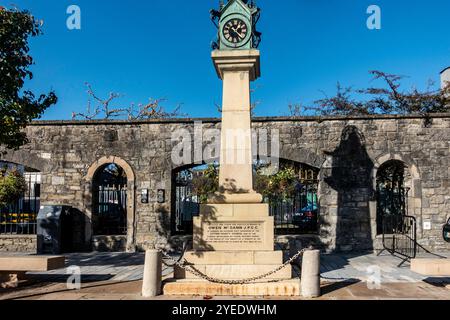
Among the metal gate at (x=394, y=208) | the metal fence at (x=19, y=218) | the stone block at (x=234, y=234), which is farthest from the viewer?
the metal fence at (x=19, y=218)

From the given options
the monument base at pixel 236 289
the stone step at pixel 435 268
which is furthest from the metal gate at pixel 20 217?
the stone step at pixel 435 268

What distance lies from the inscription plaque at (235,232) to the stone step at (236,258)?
0.20 metres

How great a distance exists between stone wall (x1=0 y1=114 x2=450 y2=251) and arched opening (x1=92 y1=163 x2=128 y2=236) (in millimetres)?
309

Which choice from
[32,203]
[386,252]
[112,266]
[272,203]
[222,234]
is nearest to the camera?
[222,234]

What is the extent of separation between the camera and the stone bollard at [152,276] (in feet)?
20.3

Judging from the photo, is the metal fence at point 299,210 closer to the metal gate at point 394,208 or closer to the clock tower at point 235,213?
the metal gate at point 394,208

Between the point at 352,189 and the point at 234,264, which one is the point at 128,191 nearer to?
the point at 234,264

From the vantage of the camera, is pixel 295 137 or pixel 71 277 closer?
pixel 71 277

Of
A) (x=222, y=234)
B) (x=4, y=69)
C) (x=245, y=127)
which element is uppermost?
(x=4, y=69)

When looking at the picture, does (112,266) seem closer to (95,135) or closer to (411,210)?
(95,135)

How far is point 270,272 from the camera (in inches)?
242

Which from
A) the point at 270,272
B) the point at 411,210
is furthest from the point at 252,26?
the point at 411,210

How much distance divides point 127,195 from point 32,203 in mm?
4274

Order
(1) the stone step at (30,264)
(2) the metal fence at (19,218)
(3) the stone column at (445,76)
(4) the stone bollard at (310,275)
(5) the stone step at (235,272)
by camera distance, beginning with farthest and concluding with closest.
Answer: (3) the stone column at (445,76) → (2) the metal fence at (19,218) → (1) the stone step at (30,264) → (5) the stone step at (235,272) → (4) the stone bollard at (310,275)
